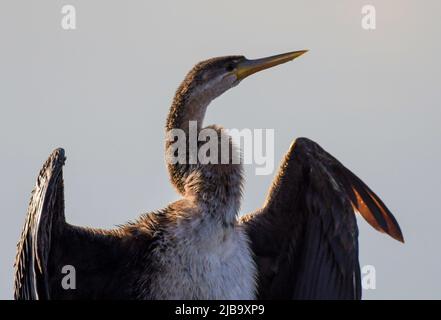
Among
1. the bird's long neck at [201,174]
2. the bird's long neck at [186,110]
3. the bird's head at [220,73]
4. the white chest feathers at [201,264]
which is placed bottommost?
the white chest feathers at [201,264]

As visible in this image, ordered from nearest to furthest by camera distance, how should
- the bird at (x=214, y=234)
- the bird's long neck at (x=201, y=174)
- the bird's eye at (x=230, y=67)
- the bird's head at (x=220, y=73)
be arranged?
1. the bird at (x=214, y=234)
2. the bird's long neck at (x=201, y=174)
3. the bird's head at (x=220, y=73)
4. the bird's eye at (x=230, y=67)

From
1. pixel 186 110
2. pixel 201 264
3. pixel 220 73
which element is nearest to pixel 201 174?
pixel 186 110

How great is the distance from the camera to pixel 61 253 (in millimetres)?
22891

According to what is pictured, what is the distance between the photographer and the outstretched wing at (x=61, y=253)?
22.1 metres

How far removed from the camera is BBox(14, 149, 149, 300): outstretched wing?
22141 mm

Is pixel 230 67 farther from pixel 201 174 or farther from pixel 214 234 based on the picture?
pixel 214 234

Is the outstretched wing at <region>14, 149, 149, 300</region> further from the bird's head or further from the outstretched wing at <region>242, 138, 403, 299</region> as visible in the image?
the bird's head

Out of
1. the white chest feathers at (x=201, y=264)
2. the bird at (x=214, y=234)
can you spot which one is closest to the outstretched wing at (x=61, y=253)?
the bird at (x=214, y=234)

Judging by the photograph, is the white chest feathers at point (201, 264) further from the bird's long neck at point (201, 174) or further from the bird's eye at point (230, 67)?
the bird's eye at point (230, 67)
